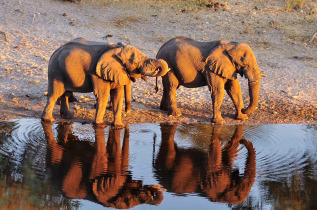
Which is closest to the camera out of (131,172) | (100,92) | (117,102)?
(131,172)

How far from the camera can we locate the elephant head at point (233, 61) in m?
11.0

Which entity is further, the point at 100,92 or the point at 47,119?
the point at 47,119

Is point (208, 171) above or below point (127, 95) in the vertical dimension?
below

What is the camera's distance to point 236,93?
1155 cm

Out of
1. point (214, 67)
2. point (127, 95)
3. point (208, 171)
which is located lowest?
point (208, 171)

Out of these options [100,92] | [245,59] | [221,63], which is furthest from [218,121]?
[100,92]

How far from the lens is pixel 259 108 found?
41.8 feet

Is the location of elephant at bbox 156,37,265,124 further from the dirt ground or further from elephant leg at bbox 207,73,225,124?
the dirt ground

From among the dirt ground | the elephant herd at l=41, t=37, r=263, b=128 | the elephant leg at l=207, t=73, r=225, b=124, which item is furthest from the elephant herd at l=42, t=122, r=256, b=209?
the dirt ground

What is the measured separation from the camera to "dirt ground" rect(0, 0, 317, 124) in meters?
12.3

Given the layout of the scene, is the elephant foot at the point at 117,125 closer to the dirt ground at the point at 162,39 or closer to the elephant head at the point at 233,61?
the dirt ground at the point at 162,39

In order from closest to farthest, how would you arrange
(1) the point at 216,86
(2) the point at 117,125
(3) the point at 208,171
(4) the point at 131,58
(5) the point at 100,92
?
(3) the point at 208,171 < (4) the point at 131,58 < (5) the point at 100,92 < (2) the point at 117,125 < (1) the point at 216,86

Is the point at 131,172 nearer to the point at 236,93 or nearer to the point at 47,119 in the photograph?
the point at 47,119

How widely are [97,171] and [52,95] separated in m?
2.69
